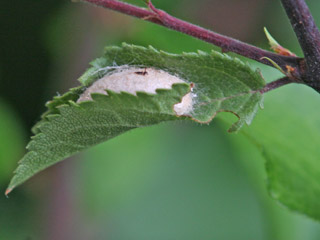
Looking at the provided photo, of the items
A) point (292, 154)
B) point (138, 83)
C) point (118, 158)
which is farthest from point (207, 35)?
point (118, 158)

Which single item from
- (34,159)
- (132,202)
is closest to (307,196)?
(34,159)

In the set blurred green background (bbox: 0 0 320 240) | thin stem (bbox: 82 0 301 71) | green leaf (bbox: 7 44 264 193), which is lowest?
blurred green background (bbox: 0 0 320 240)

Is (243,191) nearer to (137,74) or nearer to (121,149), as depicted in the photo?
(121,149)

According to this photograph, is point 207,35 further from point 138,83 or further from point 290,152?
point 290,152

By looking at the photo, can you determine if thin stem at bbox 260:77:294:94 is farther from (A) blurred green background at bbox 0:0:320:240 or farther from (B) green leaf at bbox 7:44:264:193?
(A) blurred green background at bbox 0:0:320:240

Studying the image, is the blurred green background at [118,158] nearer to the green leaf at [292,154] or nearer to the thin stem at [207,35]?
the green leaf at [292,154]

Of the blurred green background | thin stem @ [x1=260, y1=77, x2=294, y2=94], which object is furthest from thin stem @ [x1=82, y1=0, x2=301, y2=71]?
the blurred green background

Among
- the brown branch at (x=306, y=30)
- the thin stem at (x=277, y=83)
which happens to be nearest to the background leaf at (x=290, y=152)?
the thin stem at (x=277, y=83)
